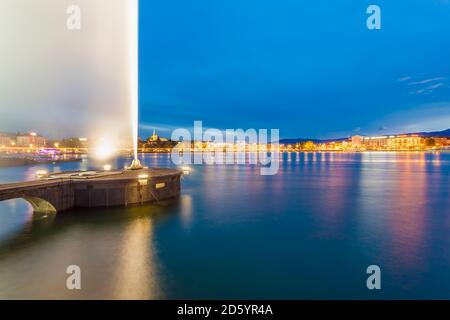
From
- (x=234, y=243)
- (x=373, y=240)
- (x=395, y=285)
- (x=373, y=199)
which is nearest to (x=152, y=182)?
(x=234, y=243)

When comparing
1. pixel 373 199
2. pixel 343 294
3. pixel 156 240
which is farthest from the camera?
pixel 373 199

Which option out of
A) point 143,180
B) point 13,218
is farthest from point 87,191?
point 13,218

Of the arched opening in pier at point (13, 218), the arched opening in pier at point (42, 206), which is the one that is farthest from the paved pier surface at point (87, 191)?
the arched opening in pier at point (13, 218)

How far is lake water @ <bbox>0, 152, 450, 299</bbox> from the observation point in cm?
1401

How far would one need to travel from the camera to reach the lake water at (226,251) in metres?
14.0

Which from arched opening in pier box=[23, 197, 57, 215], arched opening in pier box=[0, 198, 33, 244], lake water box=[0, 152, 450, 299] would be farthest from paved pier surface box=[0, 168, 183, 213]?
arched opening in pier box=[0, 198, 33, 244]

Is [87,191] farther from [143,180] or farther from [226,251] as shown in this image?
[226,251]

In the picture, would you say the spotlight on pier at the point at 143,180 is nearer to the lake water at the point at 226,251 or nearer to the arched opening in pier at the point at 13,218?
the lake water at the point at 226,251

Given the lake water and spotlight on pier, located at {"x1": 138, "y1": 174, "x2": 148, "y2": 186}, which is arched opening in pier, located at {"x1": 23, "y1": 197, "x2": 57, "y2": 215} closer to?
the lake water

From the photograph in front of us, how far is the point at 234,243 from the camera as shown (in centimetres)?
2119

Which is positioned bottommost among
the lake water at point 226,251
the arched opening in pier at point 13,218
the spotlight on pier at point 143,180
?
the lake water at point 226,251

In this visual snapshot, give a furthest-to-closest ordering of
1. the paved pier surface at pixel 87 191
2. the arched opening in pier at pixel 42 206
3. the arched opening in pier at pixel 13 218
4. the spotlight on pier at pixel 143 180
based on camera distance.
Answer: the spotlight on pier at pixel 143 180 → the arched opening in pier at pixel 42 206 → the paved pier surface at pixel 87 191 → the arched opening in pier at pixel 13 218
